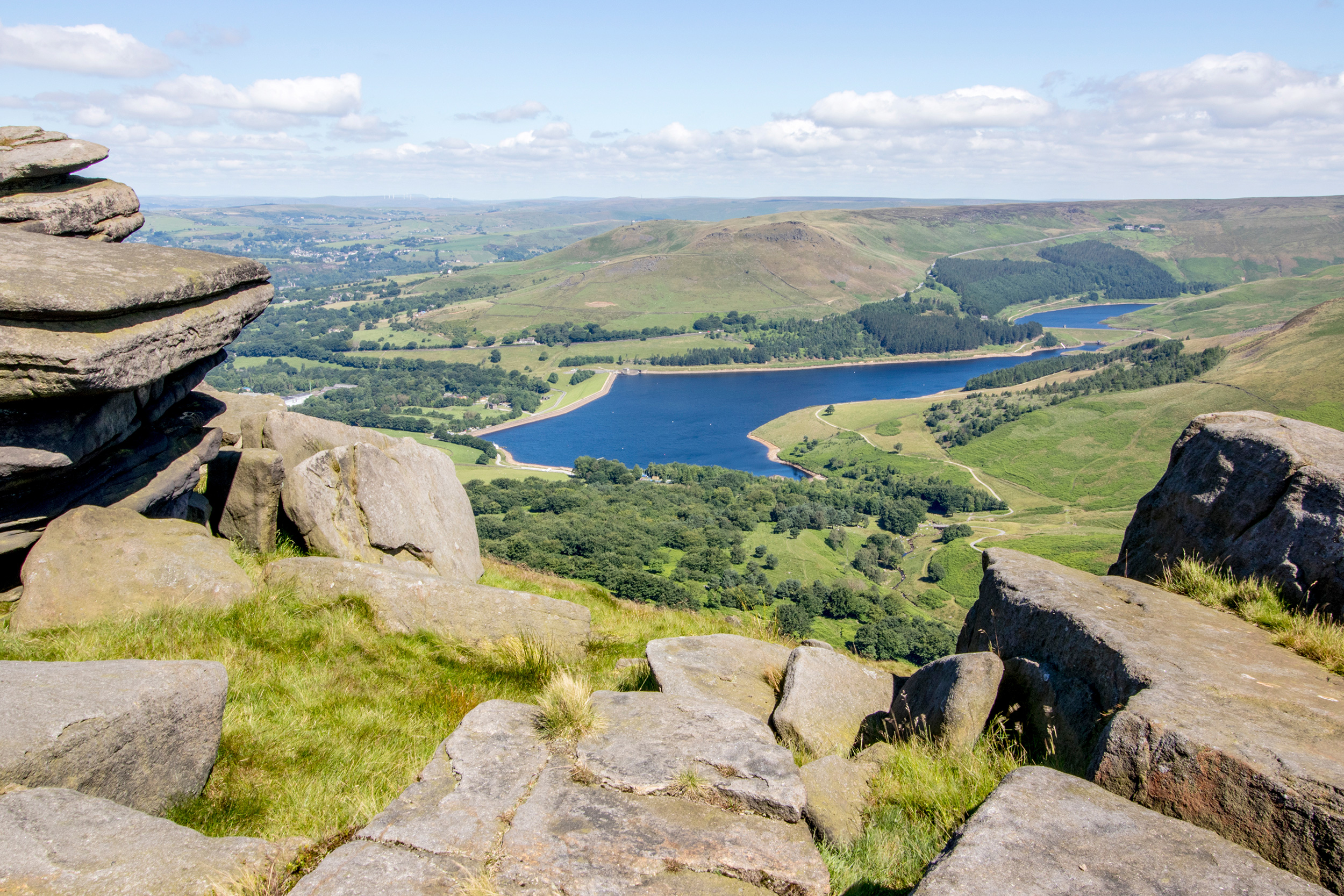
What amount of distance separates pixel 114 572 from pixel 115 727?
5.56 metres

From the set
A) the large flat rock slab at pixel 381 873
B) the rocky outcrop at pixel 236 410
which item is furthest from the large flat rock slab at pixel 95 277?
the large flat rock slab at pixel 381 873

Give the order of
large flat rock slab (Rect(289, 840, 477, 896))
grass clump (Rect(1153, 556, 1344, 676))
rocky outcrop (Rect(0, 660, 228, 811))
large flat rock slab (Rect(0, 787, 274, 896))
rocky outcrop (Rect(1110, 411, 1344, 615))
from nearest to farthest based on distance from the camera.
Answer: large flat rock slab (Rect(0, 787, 274, 896)) → large flat rock slab (Rect(289, 840, 477, 896)) → rocky outcrop (Rect(0, 660, 228, 811)) → grass clump (Rect(1153, 556, 1344, 676)) → rocky outcrop (Rect(1110, 411, 1344, 615))

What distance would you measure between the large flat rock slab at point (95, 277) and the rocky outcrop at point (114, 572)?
3206 mm

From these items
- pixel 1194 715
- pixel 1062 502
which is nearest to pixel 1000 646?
pixel 1194 715

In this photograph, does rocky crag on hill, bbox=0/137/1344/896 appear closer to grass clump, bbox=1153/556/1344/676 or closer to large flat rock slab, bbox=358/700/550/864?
large flat rock slab, bbox=358/700/550/864

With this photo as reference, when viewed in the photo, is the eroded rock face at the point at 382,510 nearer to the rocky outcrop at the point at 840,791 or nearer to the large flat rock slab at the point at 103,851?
the large flat rock slab at the point at 103,851

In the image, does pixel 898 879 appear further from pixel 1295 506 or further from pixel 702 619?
pixel 702 619

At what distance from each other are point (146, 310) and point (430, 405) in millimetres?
191938

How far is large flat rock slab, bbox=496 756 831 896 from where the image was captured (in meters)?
5.16

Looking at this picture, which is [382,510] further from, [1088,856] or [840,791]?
[1088,856]

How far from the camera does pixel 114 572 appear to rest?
1042cm

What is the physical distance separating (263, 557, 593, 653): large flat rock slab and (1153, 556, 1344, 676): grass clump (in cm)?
866

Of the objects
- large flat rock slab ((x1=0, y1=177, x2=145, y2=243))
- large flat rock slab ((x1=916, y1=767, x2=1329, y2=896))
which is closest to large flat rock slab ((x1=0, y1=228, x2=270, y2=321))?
large flat rock slab ((x1=0, y1=177, x2=145, y2=243))

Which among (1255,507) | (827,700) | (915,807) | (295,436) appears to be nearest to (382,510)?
(295,436)
